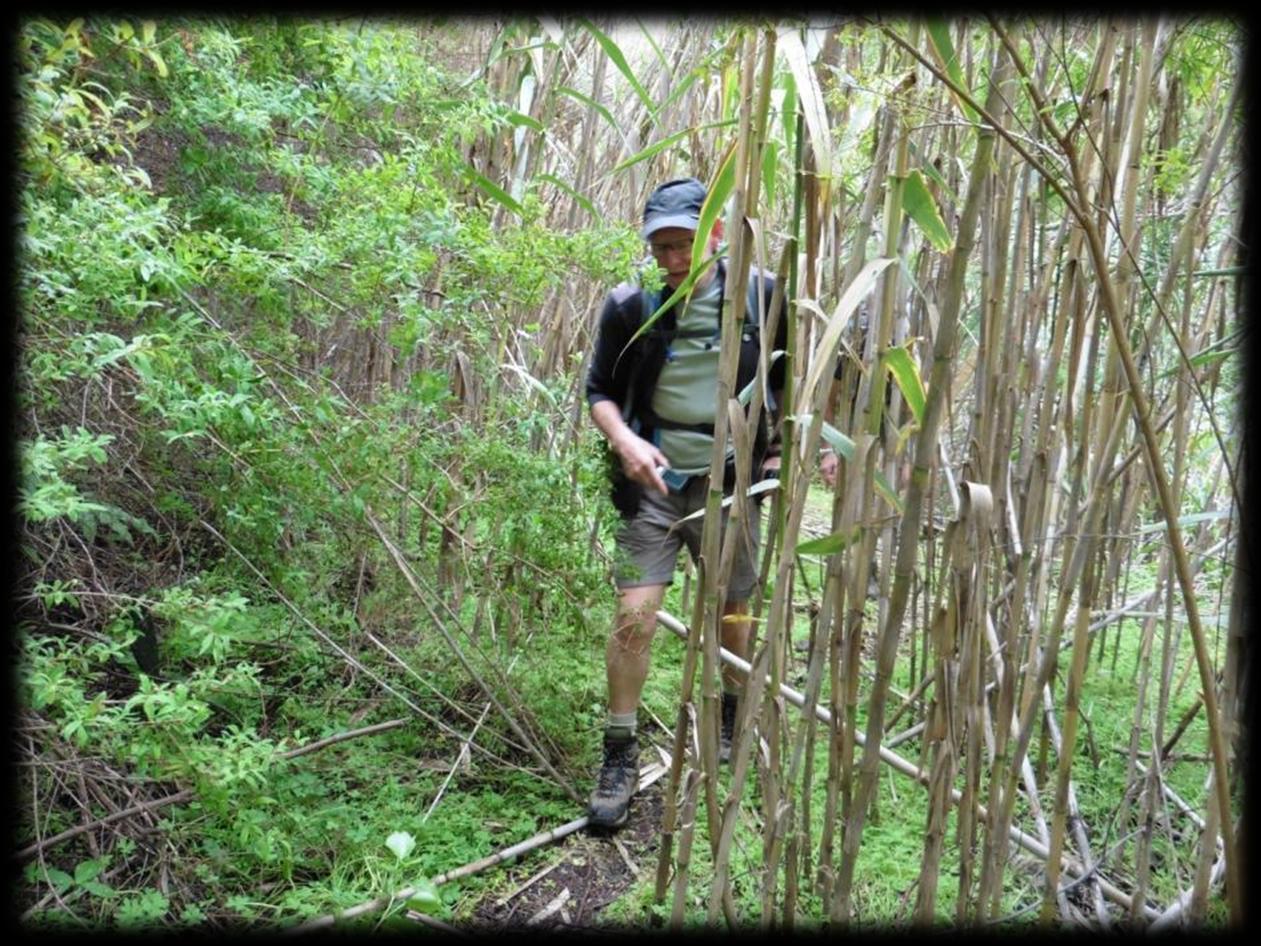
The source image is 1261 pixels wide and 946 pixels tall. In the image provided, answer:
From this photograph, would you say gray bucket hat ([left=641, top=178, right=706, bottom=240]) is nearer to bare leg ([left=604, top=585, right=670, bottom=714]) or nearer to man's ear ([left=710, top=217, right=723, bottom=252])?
man's ear ([left=710, top=217, right=723, bottom=252])

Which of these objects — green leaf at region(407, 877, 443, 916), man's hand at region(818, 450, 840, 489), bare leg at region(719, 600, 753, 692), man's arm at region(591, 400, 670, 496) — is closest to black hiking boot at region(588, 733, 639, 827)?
bare leg at region(719, 600, 753, 692)

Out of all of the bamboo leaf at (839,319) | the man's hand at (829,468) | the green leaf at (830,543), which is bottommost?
the man's hand at (829,468)

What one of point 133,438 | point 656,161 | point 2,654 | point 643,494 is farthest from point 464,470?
point 656,161

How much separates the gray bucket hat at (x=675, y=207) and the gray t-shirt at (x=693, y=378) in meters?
0.17

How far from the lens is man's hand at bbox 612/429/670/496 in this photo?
1.71 metres

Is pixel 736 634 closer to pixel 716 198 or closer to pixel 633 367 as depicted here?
pixel 633 367

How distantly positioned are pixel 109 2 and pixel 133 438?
69 centimetres

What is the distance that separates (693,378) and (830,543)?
3.03 feet

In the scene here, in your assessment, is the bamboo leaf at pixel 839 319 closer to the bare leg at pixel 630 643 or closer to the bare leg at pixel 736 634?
the bare leg at pixel 630 643

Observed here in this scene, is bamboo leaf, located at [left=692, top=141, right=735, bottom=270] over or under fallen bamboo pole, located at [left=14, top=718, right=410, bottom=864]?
over

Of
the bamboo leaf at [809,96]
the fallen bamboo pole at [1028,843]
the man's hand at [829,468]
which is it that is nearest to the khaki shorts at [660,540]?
the man's hand at [829,468]

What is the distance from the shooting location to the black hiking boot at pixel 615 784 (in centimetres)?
174

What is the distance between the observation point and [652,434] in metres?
1.86

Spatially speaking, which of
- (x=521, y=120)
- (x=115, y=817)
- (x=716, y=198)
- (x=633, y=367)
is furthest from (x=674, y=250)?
(x=115, y=817)
